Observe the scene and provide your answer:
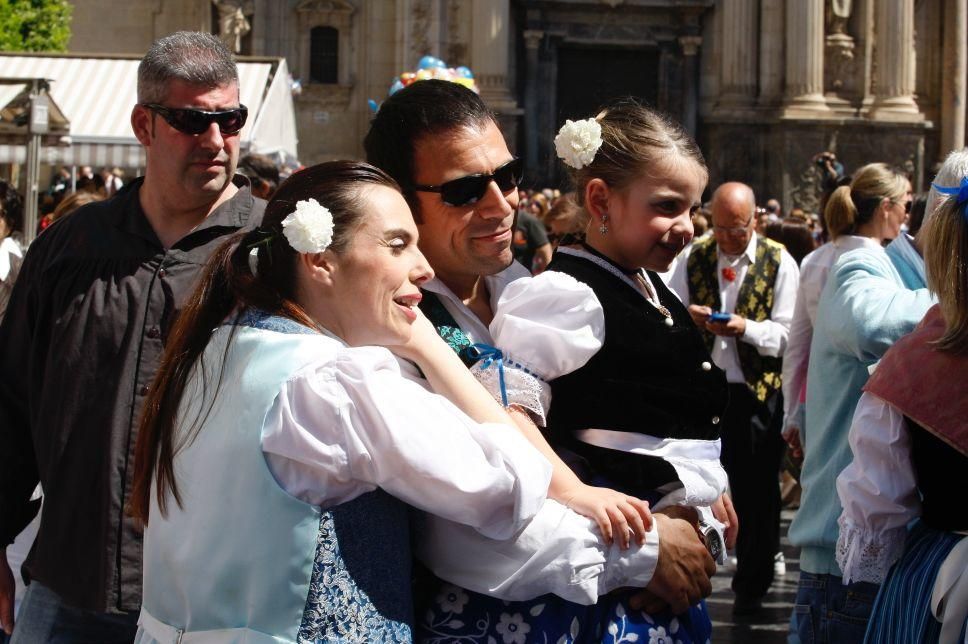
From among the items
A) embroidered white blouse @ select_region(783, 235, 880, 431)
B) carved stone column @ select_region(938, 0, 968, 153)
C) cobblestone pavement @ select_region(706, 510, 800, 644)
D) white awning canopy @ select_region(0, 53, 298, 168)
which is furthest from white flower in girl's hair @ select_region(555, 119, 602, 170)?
carved stone column @ select_region(938, 0, 968, 153)

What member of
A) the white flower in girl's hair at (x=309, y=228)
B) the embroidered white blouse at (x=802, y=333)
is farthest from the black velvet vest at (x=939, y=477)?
the embroidered white blouse at (x=802, y=333)

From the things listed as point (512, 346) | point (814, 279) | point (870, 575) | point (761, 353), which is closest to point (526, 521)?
point (512, 346)

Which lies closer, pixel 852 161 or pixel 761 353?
pixel 761 353

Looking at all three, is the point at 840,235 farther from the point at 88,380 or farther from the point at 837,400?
the point at 88,380

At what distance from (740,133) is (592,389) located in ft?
84.4

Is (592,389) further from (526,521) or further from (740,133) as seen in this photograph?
(740,133)

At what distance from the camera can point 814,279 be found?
7.28 meters

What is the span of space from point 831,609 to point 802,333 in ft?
8.17

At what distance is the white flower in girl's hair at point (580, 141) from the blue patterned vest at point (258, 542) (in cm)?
108

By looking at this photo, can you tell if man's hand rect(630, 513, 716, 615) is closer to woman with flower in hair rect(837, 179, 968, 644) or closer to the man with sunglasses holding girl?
the man with sunglasses holding girl

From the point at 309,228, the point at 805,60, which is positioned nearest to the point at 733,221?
the point at 309,228

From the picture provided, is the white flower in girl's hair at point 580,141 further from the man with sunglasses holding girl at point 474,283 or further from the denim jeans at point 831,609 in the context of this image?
the denim jeans at point 831,609

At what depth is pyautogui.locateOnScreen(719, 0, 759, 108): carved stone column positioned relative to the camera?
92.5 feet

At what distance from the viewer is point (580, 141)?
341 cm
